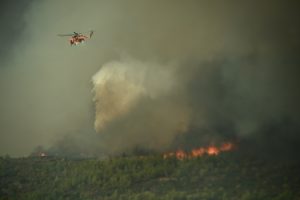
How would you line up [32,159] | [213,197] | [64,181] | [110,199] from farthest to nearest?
[32,159]
[64,181]
[110,199]
[213,197]

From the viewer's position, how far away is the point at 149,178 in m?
54.3

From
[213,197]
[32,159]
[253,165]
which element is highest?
[32,159]

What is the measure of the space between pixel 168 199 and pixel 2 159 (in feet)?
57.1

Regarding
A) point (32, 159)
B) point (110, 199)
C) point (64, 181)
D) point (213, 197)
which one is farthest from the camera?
point (32, 159)

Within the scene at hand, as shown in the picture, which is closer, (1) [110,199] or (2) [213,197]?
(2) [213,197]

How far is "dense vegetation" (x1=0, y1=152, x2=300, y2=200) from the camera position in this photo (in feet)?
161

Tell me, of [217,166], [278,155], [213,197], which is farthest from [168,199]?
[278,155]

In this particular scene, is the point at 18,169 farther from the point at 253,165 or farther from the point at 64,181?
the point at 253,165

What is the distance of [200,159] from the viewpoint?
5481 cm

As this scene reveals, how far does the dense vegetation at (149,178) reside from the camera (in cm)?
4896

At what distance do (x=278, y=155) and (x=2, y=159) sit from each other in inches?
955

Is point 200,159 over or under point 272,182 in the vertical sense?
over

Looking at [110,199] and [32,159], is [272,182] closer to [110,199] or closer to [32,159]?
[110,199]

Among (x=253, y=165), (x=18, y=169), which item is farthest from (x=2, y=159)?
(x=253, y=165)
